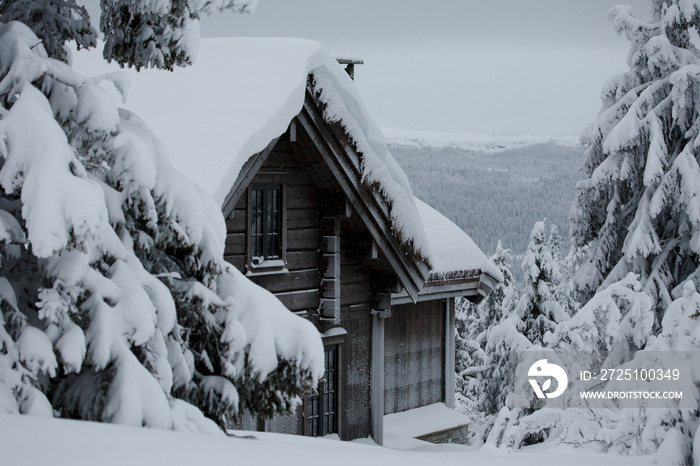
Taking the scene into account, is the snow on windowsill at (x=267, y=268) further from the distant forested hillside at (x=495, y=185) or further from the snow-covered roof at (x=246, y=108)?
the distant forested hillside at (x=495, y=185)

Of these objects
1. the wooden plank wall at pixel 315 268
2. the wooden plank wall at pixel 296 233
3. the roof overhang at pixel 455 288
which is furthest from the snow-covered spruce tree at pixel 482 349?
the wooden plank wall at pixel 296 233

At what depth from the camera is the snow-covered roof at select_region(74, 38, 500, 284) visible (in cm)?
909

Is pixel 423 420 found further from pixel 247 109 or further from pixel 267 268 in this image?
pixel 247 109

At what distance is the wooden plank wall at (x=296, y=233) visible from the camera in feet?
35.2

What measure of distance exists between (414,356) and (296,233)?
431 centimetres

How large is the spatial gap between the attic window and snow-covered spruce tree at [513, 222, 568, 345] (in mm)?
13660

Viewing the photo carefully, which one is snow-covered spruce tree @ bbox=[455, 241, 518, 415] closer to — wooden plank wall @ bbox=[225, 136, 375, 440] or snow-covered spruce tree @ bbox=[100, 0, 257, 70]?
wooden plank wall @ bbox=[225, 136, 375, 440]

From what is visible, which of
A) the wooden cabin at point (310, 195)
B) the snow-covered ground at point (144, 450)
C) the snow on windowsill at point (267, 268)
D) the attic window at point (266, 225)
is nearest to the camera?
the snow-covered ground at point (144, 450)

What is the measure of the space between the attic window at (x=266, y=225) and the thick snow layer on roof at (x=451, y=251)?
3456 millimetres

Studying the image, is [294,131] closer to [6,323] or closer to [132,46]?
[132,46]

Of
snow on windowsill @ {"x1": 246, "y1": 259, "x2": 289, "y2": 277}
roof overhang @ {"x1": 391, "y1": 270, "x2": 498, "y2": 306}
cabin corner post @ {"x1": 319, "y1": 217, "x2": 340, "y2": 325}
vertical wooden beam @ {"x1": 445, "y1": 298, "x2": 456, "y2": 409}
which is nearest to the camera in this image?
snow on windowsill @ {"x1": 246, "y1": 259, "x2": 289, "y2": 277}

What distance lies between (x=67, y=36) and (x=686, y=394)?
544 cm

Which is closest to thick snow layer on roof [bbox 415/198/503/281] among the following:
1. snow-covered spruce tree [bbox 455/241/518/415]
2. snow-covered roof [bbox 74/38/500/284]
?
snow-covered roof [bbox 74/38/500/284]

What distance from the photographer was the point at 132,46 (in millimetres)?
5988
